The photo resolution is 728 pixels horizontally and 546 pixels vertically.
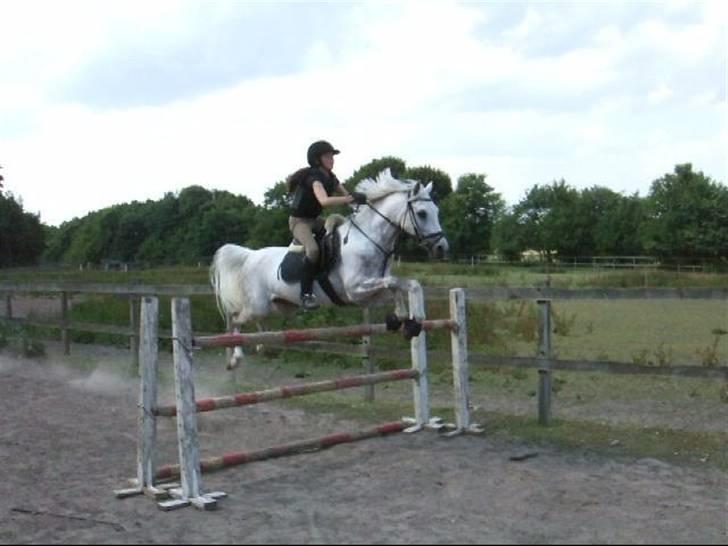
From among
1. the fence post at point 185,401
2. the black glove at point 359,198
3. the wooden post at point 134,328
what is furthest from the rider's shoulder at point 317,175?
the wooden post at point 134,328

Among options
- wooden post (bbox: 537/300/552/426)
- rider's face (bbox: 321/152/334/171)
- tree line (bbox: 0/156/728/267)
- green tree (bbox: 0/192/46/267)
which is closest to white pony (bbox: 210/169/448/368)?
rider's face (bbox: 321/152/334/171)

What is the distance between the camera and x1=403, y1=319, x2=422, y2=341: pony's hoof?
6.38 metres

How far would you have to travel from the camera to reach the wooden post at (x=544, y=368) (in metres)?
7.35

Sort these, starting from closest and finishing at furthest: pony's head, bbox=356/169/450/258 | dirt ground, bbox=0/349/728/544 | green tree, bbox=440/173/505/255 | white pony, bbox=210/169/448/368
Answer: dirt ground, bbox=0/349/728/544 < pony's head, bbox=356/169/450/258 < white pony, bbox=210/169/448/368 < green tree, bbox=440/173/505/255

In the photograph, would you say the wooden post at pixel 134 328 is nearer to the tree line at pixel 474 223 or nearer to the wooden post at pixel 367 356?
the wooden post at pixel 367 356

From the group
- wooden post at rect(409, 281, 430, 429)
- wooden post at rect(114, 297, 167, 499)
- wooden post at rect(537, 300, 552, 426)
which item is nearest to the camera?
wooden post at rect(114, 297, 167, 499)

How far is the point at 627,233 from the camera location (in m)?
71.8

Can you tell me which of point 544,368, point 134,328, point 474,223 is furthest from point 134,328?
point 474,223

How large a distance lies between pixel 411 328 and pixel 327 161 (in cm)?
158

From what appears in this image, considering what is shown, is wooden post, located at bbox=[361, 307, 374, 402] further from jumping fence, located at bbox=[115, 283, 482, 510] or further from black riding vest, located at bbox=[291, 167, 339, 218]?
jumping fence, located at bbox=[115, 283, 482, 510]

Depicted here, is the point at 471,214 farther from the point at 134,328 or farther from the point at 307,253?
the point at 307,253

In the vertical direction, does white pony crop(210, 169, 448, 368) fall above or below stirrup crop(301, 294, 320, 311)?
above

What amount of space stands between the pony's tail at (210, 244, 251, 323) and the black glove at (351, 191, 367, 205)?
153 centimetres

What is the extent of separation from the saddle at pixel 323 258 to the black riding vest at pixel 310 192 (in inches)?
6.9
